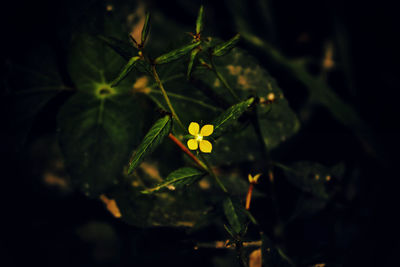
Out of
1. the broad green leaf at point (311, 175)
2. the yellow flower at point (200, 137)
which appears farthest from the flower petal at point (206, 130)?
the broad green leaf at point (311, 175)

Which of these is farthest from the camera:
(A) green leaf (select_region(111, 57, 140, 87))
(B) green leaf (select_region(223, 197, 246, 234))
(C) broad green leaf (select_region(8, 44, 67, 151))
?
(C) broad green leaf (select_region(8, 44, 67, 151))

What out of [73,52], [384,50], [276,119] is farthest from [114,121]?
[384,50]

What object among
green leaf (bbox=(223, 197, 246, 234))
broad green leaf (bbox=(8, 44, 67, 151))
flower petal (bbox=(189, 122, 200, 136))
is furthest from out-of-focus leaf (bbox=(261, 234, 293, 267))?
broad green leaf (bbox=(8, 44, 67, 151))

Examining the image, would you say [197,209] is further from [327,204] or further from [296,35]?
[296,35]

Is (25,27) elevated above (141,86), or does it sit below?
above

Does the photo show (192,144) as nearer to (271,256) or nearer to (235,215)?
(235,215)

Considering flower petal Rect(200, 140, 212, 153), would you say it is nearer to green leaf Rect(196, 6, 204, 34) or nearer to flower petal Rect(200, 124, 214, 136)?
flower petal Rect(200, 124, 214, 136)
